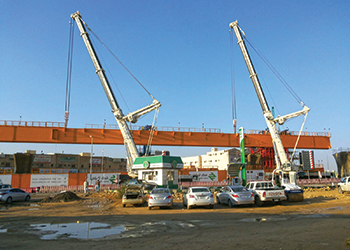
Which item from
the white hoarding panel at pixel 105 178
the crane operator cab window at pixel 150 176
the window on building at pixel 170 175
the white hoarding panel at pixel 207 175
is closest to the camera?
the window on building at pixel 170 175

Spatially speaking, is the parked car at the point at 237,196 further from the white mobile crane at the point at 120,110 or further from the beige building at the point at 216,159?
the beige building at the point at 216,159

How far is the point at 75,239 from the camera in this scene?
8922 mm

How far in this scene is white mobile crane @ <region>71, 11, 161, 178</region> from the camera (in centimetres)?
3588

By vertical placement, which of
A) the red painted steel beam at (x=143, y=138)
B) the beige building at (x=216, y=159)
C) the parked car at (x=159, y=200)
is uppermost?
the red painted steel beam at (x=143, y=138)

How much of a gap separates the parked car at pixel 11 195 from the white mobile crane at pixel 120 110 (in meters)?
13.1

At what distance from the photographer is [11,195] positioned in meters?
24.7

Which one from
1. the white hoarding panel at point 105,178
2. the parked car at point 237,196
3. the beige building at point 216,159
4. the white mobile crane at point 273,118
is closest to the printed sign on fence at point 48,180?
the white hoarding panel at point 105,178

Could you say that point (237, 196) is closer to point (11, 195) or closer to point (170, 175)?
point (170, 175)

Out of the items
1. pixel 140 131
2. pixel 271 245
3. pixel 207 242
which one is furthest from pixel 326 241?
pixel 140 131

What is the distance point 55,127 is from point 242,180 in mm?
26647

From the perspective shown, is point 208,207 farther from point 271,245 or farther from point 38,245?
point 38,245

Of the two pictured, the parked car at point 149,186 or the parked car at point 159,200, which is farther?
the parked car at point 149,186

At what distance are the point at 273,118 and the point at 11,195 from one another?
111ft

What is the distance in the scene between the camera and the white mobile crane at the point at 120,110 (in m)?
35.9
